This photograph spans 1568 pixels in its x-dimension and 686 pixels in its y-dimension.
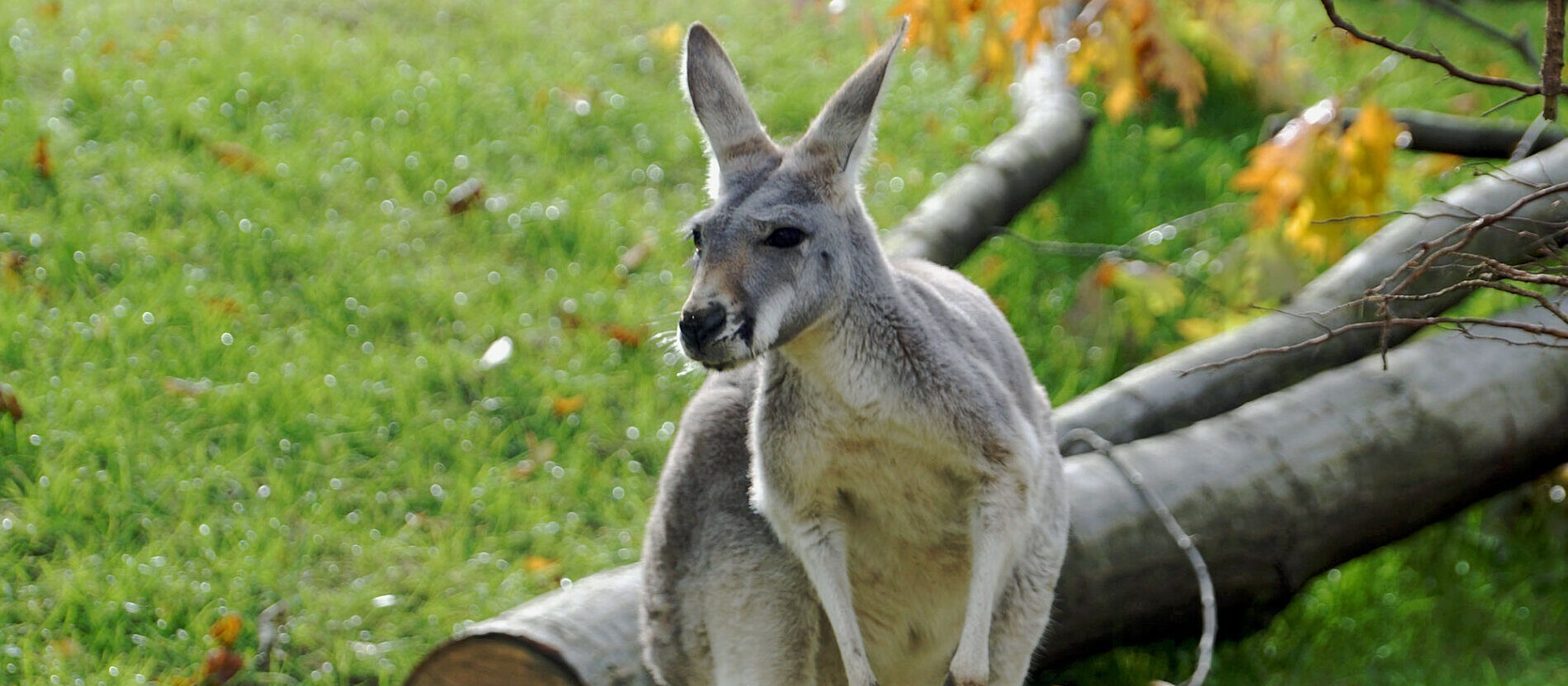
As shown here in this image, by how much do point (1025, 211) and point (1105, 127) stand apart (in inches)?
38.4

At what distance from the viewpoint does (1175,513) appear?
3912mm

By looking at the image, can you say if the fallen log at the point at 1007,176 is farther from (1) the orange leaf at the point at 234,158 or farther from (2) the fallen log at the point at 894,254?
(1) the orange leaf at the point at 234,158

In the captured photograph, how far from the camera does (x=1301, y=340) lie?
470cm

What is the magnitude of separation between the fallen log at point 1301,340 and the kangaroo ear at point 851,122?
5.23 feet

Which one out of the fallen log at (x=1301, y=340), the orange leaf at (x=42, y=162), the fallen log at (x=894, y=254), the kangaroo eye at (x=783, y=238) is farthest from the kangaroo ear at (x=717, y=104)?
the orange leaf at (x=42, y=162)

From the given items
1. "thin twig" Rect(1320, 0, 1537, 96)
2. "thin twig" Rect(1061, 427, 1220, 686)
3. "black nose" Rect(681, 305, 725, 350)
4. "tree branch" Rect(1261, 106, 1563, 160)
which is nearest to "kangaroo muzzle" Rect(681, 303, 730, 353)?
"black nose" Rect(681, 305, 725, 350)

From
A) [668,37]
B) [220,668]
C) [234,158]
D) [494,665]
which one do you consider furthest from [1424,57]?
[668,37]

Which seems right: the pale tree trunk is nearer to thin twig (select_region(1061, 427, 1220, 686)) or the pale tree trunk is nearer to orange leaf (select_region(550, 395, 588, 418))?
thin twig (select_region(1061, 427, 1220, 686))

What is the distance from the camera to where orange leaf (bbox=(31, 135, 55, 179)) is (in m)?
5.55

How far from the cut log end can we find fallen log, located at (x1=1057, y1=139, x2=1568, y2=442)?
71.1 inches

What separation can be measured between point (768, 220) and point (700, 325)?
0.32 meters

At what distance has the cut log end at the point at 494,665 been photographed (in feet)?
10.3

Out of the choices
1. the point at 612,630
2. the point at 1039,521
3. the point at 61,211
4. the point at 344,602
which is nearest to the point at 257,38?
the point at 61,211

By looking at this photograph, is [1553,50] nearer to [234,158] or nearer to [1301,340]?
[1301,340]
